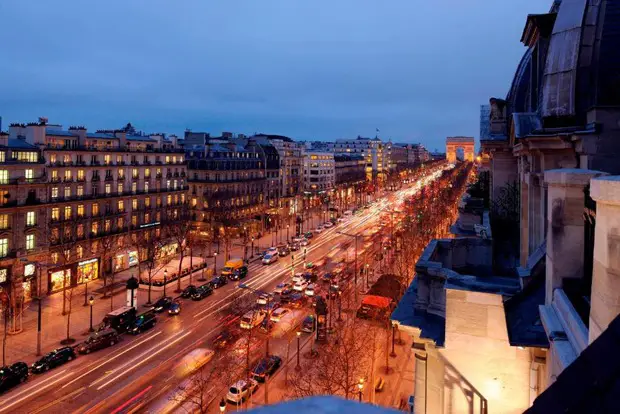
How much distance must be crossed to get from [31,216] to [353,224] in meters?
67.2

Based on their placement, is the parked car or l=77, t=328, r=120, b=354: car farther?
the parked car

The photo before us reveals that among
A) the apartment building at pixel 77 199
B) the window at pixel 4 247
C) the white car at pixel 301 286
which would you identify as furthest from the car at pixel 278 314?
the window at pixel 4 247

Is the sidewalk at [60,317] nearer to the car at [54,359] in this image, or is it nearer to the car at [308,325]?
the car at [54,359]

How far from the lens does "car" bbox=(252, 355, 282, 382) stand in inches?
1129

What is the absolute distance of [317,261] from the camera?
213ft

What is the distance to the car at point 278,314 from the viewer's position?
1564 inches

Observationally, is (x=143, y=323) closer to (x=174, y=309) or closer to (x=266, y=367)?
(x=174, y=309)

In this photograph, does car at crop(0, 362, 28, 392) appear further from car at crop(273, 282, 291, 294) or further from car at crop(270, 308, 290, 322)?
car at crop(273, 282, 291, 294)

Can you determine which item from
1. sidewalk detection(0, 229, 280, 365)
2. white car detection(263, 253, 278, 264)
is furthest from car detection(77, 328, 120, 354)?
white car detection(263, 253, 278, 264)

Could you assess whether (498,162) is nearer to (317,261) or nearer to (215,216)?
(317,261)

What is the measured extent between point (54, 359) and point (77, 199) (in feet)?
85.0

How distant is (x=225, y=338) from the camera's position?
34.3 m

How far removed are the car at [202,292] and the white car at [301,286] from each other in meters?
8.94

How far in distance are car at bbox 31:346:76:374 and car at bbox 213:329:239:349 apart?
32.9 ft
